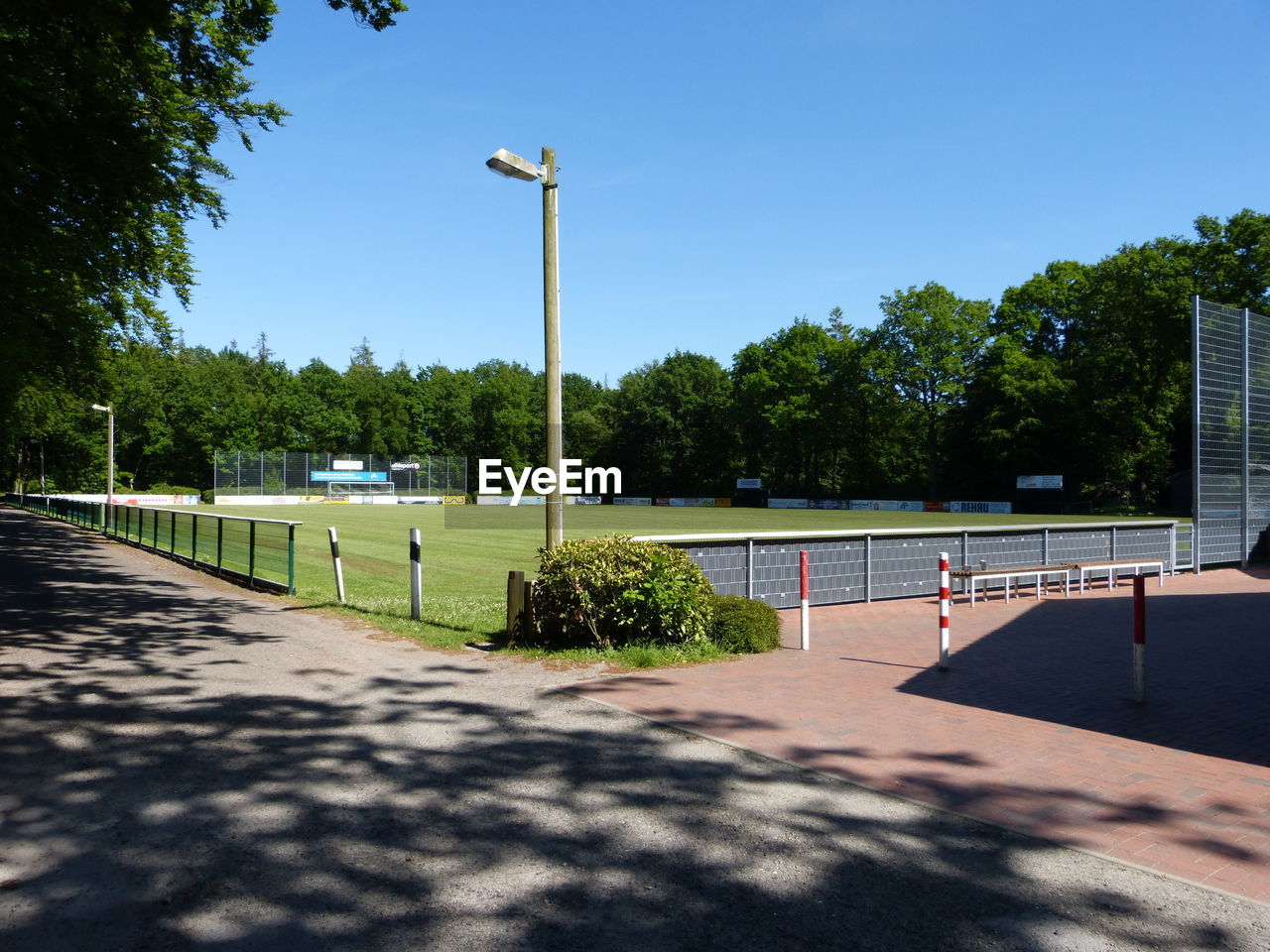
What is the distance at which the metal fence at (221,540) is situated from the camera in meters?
15.0

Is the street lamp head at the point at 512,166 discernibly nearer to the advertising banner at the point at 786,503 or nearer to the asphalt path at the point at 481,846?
the asphalt path at the point at 481,846

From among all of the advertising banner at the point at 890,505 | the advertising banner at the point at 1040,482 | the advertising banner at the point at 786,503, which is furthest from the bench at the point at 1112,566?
the advertising banner at the point at 786,503

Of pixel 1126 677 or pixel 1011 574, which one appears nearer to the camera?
pixel 1126 677

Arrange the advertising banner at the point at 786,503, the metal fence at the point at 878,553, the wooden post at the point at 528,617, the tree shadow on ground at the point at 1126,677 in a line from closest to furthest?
the tree shadow on ground at the point at 1126,677
the wooden post at the point at 528,617
the metal fence at the point at 878,553
the advertising banner at the point at 786,503

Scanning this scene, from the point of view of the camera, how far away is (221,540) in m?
17.7

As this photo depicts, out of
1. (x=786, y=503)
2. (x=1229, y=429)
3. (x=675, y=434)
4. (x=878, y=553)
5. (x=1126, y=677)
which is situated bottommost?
(x=786, y=503)

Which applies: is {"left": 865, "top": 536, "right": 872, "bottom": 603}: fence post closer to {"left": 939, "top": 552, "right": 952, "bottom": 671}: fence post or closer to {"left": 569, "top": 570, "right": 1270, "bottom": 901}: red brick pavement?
{"left": 569, "top": 570, "right": 1270, "bottom": 901}: red brick pavement

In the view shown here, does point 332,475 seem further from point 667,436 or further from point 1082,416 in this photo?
point 1082,416

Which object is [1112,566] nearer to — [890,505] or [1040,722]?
[1040,722]

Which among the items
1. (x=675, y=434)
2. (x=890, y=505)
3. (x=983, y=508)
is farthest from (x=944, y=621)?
(x=675, y=434)

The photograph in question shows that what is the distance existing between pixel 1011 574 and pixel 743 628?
21.4ft

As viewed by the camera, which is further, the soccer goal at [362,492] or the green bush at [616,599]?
the soccer goal at [362,492]

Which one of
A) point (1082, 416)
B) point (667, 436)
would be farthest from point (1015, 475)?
point (667, 436)

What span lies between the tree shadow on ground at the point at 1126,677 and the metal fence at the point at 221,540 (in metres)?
9.18
